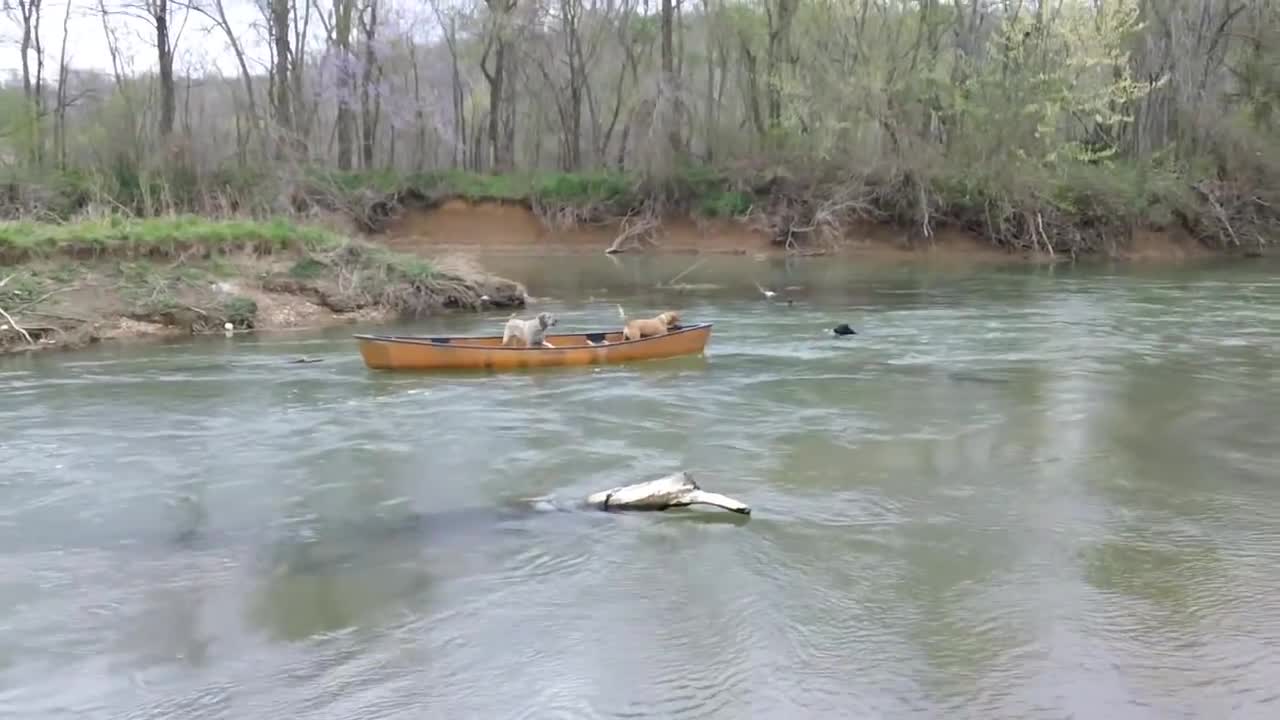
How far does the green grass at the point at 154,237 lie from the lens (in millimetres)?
18922

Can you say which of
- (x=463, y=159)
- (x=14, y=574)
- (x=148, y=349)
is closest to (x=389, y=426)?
(x=14, y=574)

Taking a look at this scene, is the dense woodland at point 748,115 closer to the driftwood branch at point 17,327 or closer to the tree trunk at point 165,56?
the tree trunk at point 165,56

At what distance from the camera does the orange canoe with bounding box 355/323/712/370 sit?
1467cm

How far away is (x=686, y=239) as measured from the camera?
36.6 m

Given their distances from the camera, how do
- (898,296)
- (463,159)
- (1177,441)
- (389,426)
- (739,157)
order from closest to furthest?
(1177,441) → (389,426) → (898,296) → (739,157) → (463,159)

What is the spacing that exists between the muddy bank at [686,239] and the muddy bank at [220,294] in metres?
12.0

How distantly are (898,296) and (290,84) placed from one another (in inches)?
1007

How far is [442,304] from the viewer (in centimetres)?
2183

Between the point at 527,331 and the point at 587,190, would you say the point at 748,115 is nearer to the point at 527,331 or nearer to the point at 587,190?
the point at 587,190

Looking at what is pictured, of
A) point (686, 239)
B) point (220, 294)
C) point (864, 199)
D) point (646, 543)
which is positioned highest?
point (864, 199)

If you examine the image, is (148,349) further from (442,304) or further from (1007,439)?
(1007,439)

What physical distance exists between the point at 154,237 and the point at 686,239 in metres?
19.5

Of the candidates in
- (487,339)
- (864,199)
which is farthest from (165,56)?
(487,339)

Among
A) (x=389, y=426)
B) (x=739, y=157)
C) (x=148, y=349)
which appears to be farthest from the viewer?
(x=739, y=157)
